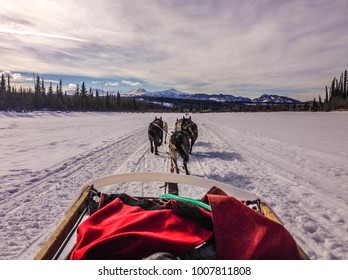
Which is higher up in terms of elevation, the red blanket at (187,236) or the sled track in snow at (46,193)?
the red blanket at (187,236)

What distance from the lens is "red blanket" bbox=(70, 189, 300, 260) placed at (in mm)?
1332

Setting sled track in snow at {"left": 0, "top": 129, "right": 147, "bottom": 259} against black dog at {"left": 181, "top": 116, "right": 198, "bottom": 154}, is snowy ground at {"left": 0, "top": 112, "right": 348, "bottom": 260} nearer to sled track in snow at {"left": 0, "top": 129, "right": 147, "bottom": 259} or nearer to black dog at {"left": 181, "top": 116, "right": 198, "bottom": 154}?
sled track in snow at {"left": 0, "top": 129, "right": 147, "bottom": 259}

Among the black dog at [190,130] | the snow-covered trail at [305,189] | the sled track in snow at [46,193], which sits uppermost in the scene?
the black dog at [190,130]

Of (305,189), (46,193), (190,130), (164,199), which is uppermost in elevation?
(164,199)

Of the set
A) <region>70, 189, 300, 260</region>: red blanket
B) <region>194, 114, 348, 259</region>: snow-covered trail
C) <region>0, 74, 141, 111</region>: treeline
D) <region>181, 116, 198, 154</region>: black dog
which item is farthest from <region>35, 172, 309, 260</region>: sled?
<region>0, 74, 141, 111</region>: treeline

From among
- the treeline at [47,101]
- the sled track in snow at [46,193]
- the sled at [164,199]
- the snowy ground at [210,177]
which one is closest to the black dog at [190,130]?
the snowy ground at [210,177]

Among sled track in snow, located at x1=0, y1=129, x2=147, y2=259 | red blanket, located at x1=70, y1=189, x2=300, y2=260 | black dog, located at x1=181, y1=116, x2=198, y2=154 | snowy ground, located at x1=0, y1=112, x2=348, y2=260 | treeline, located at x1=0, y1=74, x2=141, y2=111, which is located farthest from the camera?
treeline, located at x1=0, y1=74, x2=141, y2=111

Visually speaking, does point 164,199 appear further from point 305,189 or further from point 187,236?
point 305,189

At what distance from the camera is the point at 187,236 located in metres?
1.49

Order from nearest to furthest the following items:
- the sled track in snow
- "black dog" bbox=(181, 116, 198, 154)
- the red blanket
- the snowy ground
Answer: the red blanket → the sled track in snow → the snowy ground → "black dog" bbox=(181, 116, 198, 154)

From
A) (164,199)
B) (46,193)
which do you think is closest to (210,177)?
(46,193)

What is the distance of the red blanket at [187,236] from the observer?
4.37ft

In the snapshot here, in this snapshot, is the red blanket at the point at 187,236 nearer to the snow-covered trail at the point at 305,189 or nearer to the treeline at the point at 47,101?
the snow-covered trail at the point at 305,189
